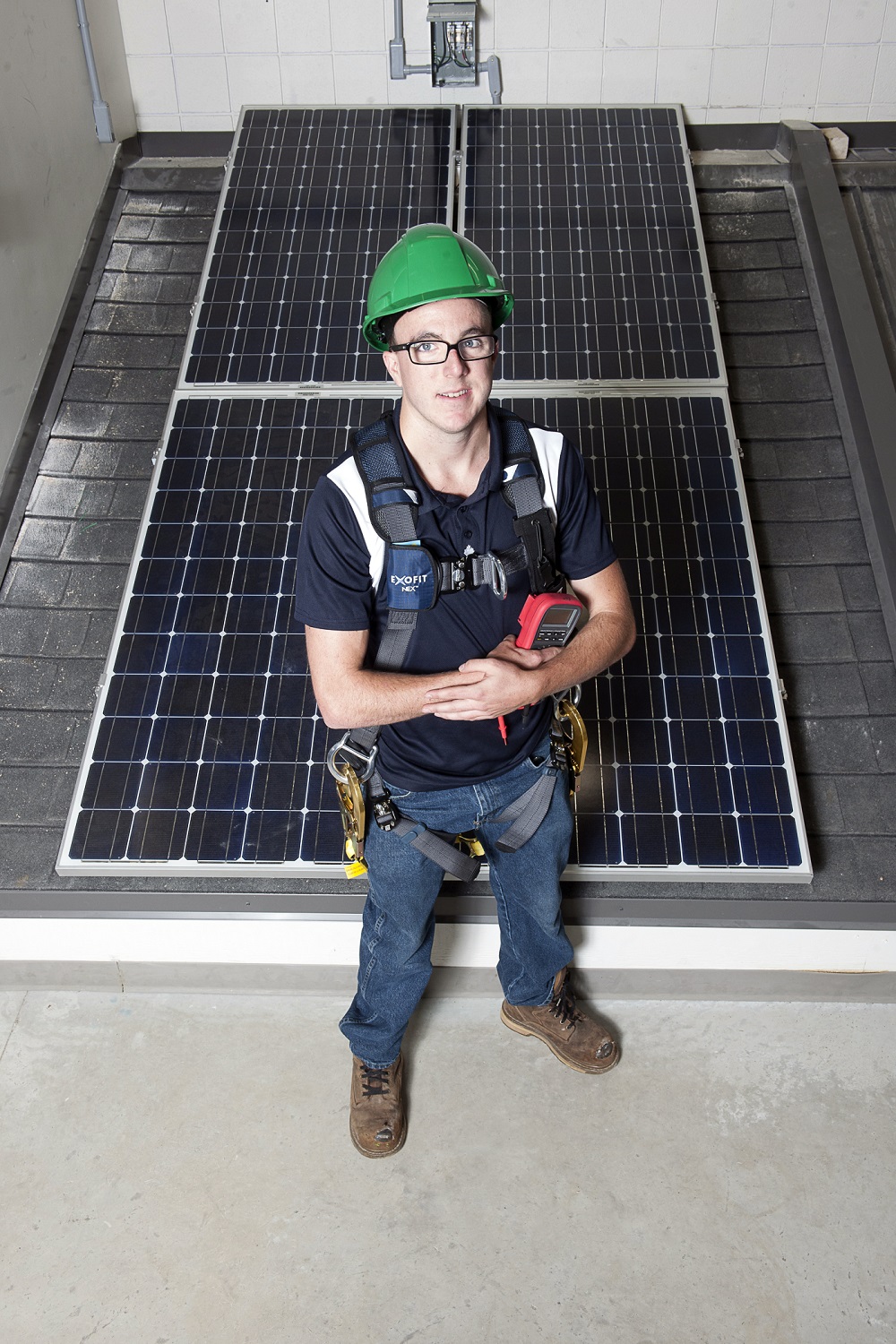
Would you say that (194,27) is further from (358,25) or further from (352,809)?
(352,809)

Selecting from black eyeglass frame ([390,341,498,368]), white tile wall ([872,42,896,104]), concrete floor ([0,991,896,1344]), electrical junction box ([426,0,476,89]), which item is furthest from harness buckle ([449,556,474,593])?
white tile wall ([872,42,896,104])

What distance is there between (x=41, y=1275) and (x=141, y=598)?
6.47ft

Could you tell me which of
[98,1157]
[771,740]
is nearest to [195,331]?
[771,740]

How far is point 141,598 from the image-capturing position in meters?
3.53

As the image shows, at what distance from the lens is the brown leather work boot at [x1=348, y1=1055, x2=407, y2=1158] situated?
118 inches

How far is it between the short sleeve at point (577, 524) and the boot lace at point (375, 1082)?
5.15 ft

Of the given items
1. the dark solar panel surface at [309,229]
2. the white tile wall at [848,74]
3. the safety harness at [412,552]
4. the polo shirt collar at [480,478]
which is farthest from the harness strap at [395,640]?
the white tile wall at [848,74]

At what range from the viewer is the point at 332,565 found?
7.54 feet

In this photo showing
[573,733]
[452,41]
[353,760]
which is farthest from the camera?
[452,41]

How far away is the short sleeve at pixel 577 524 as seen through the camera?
8.03 ft

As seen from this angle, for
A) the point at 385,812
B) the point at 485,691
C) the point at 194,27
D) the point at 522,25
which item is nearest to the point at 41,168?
the point at 194,27

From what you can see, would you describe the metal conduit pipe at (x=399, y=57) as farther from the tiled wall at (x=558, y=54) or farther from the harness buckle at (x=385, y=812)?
the harness buckle at (x=385, y=812)

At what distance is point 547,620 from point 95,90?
12.9ft

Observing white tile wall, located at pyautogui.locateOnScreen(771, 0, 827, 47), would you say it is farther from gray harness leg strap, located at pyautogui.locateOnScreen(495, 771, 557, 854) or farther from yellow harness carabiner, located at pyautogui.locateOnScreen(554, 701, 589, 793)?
gray harness leg strap, located at pyautogui.locateOnScreen(495, 771, 557, 854)
